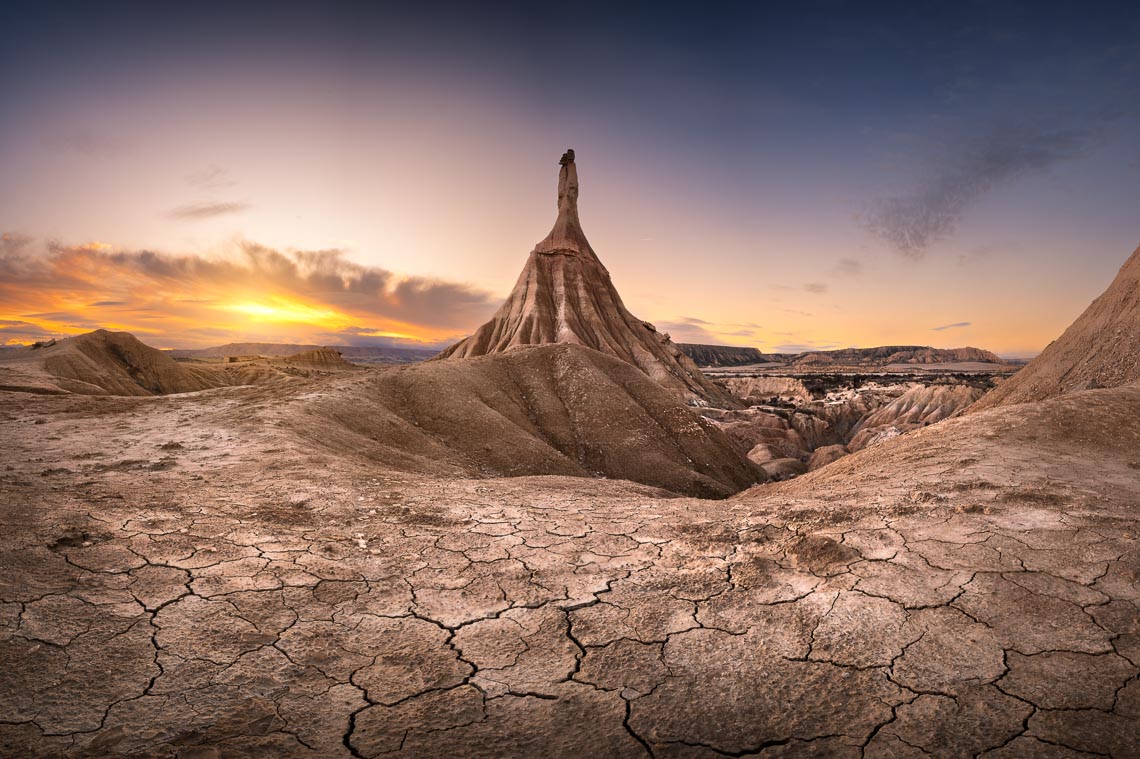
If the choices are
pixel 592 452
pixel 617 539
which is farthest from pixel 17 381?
pixel 617 539

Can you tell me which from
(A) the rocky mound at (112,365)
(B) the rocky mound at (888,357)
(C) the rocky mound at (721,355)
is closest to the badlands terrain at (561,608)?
(A) the rocky mound at (112,365)

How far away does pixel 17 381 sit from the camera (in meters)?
16.9

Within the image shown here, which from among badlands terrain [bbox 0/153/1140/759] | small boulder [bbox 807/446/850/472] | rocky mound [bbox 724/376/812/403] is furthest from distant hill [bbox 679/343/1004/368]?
badlands terrain [bbox 0/153/1140/759]

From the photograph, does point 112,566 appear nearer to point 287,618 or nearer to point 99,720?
point 287,618

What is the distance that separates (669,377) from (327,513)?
43.1 meters

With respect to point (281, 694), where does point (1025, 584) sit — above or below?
above

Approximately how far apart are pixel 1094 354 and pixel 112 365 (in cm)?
4598

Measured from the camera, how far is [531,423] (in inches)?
734

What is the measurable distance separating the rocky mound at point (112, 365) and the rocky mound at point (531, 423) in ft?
50.7

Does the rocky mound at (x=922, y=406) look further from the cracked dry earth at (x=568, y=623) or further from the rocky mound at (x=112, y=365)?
the rocky mound at (x=112, y=365)

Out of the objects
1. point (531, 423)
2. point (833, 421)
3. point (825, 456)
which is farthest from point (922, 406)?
point (531, 423)

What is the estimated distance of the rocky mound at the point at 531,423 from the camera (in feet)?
41.0

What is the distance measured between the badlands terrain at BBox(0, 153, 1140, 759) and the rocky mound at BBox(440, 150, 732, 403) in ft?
128

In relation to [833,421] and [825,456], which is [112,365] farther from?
[833,421]
